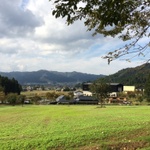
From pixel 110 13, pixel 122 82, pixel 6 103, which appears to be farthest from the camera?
pixel 122 82

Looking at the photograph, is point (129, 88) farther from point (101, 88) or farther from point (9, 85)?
point (101, 88)

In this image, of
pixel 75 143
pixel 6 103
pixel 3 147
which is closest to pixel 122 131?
pixel 75 143

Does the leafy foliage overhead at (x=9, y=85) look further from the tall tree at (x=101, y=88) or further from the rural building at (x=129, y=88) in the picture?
the tall tree at (x=101, y=88)

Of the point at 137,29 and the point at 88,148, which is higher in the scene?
the point at 137,29

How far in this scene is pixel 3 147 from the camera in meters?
13.3

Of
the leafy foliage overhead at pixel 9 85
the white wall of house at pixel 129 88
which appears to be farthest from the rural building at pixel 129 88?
the leafy foliage overhead at pixel 9 85

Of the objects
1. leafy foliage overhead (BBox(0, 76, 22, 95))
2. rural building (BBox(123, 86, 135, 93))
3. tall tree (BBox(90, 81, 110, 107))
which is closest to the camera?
tall tree (BBox(90, 81, 110, 107))

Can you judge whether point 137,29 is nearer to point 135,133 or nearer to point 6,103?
point 135,133

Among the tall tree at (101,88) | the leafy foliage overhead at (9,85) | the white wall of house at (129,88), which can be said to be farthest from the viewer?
the white wall of house at (129,88)

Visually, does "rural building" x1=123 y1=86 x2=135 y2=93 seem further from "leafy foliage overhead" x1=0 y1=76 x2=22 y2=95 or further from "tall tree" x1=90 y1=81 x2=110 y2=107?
"tall tree" x1=90 y1=81 x2=110 y2=107

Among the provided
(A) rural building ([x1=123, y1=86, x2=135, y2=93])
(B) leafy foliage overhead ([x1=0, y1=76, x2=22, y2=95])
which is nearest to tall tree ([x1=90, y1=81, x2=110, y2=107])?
(B) leafy foliage overhead ([x1=0, y1=76, x2=22, y2=95])

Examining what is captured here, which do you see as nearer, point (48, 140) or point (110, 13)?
point (110, 13)

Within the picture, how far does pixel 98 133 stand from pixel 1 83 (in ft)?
421

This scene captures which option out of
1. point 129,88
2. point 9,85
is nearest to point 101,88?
point 9,85
